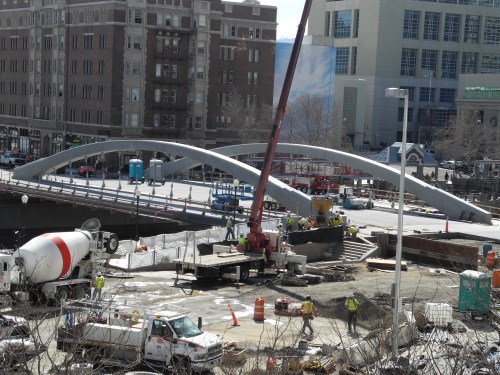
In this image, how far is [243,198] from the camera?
68.4 metres

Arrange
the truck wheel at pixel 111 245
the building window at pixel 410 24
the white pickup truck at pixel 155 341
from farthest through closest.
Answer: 1. the building window at pixel 410 24
2. the truck wheel at pixel 111 245
3. the white pickup truck at pixel 155 341

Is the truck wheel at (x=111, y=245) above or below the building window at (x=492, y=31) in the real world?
below

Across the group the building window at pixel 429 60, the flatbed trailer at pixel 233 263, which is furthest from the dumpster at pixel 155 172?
the building window at pixel 429 60

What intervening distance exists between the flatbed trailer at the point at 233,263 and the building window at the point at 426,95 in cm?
9597

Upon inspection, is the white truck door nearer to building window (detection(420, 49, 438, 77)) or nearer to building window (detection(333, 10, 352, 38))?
building window (detection(420, 49, 438, 77))

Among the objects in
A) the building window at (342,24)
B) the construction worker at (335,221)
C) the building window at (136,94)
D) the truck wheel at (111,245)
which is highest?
the building window at (342,24)

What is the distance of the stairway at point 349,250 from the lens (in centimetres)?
4662

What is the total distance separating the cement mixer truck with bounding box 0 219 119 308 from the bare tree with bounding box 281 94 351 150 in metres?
69.1

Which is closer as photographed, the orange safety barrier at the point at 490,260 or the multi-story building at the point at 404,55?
the orange safety barrier at the point at 490,260

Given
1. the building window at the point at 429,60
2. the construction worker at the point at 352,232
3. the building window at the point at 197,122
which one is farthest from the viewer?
the building window at the point at 429,60

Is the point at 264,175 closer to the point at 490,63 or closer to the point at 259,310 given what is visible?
the point at 259,310

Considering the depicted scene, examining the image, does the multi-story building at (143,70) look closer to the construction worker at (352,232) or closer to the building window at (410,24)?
the building window at (410,24)

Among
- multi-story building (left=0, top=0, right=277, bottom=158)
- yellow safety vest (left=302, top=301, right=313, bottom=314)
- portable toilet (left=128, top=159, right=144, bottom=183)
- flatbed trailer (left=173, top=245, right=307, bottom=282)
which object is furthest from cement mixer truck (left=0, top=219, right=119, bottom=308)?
multi-story building (left=0, top=0, right=277, bottom=158)

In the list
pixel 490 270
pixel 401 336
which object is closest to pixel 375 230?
pixel 490 270
